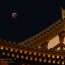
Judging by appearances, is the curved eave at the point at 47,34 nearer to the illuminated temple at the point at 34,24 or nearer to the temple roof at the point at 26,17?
the illuminated temple at the point at 34,24

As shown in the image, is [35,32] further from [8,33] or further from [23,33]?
[8,33]

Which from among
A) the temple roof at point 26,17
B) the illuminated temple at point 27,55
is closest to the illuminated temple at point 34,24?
the temple roof at point 26,17

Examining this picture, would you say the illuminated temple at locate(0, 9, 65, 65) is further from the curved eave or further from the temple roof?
the temple roof

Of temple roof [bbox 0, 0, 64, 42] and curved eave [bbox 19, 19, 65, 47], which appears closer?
curved eave [bbox 19, 19, 65, 47]

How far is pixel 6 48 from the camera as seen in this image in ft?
11.6

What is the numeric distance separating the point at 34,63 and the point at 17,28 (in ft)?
4.73

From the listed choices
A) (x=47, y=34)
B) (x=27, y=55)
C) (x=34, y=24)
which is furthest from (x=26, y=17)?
(x=27, y=55)

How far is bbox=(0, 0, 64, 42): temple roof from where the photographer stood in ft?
16.6

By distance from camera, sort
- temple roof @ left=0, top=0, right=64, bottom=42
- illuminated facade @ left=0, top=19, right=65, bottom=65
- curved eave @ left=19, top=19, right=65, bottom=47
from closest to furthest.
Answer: illuminated facade @ left=0, top=19, right=65, bottom=65 < curved eave @ left=19, top=19, right=65, bottom=47 < temple roof @ left=0, top=0, right=64, bottom=42

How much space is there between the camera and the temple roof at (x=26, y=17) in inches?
199

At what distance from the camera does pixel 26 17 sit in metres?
5.31

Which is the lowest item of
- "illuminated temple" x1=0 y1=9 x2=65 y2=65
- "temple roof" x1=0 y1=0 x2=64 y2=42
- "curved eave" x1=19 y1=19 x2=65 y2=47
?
"illuminated temple" x1=0 y1=9 x2=65 y2=65

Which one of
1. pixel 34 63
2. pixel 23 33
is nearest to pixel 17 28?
pixel 23 33

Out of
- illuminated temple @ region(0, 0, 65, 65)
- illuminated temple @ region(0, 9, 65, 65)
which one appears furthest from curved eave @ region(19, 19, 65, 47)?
illuminated temple @ region(0, 9, 65, 65)
